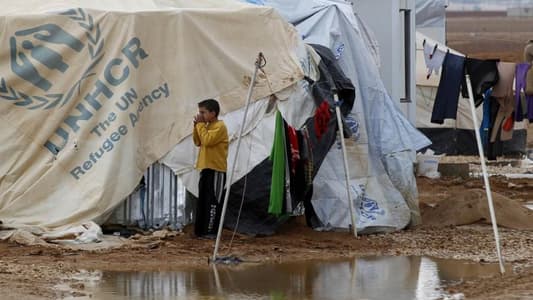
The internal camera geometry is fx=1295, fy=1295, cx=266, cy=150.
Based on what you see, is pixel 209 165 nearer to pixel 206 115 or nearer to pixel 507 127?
pixel 206 115

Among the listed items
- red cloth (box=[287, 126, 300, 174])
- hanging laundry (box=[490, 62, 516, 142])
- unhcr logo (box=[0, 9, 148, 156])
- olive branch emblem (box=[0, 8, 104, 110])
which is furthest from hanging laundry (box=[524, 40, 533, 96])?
olive branch emblem (box=[0, 8, 104, 110])

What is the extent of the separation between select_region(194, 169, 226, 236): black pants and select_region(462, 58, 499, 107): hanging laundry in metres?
3.25

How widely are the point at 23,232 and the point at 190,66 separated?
2526 mm

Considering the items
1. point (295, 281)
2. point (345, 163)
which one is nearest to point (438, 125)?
point (345, 163)

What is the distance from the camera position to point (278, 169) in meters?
13.2

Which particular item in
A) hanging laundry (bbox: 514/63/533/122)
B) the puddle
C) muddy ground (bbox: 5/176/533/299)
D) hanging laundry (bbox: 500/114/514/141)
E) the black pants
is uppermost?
hanging laundry (bbox: 514/63/533/122)

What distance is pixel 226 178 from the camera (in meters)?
13.4

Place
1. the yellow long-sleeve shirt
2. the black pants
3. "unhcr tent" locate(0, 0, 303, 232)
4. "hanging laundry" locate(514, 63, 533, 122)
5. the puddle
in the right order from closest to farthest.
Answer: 1. the puddle
2. the yellow long-sleeve shirt
3. the black pants
4. "unhcr tent" locate(0, 0, 303, 232)
5. "hanging laundry" locate(514, 63, 533, 122)

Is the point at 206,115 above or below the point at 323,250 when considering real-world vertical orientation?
above

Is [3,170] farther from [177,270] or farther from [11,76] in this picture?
[177,270]

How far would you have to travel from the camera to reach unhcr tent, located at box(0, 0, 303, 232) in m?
13.3

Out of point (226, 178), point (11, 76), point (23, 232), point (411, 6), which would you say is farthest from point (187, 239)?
point (411, 6)

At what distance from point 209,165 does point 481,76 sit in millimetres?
3564

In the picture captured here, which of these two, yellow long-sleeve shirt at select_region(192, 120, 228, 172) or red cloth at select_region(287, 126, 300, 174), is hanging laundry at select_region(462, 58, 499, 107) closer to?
red cloth at select_region(287, 126, 300, 174)
